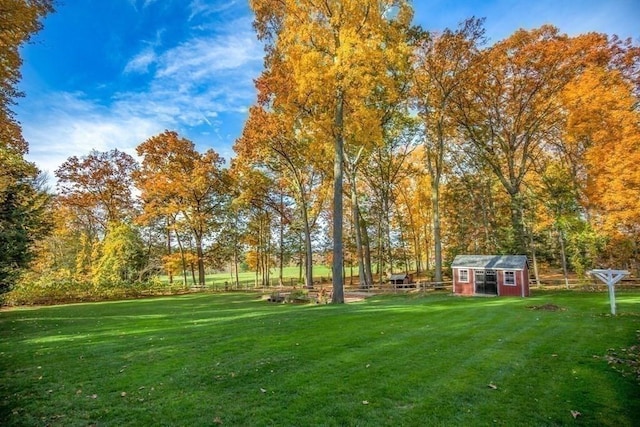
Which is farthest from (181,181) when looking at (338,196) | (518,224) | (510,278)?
(518,224)

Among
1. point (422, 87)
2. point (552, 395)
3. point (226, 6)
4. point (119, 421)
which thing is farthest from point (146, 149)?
point (552, 395)

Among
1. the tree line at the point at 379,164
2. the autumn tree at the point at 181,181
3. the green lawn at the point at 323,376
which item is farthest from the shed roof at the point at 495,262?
the autumn tree at the point at 181,181

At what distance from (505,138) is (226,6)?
21060 millimetres

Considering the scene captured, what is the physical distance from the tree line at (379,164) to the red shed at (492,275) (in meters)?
1.88

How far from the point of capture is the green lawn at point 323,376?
165 inches

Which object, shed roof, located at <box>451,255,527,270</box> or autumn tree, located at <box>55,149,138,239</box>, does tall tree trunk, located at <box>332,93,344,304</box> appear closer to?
shed roof, located at <box>451,255,527,270</box>

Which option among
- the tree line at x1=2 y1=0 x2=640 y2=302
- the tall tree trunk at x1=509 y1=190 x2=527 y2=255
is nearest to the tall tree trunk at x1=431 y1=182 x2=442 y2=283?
the tree line at x1=2 y1=0 x2=640 y2=302

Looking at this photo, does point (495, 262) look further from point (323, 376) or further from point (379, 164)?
point (323, 376)

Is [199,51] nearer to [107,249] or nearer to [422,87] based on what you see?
[422,87]

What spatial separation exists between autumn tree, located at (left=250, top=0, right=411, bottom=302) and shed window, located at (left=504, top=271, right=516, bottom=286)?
11.9 meters

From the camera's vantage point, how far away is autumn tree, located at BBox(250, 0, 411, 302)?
13.5 meters

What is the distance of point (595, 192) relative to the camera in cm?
2052

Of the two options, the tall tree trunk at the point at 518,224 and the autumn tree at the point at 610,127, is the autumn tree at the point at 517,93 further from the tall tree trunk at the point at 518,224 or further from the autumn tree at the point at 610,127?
the autumn tree at the point at 610,127

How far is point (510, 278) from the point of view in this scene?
2164 cm
